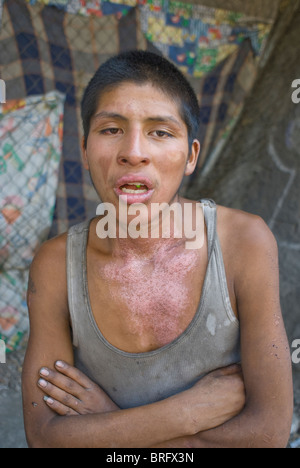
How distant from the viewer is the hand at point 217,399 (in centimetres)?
149

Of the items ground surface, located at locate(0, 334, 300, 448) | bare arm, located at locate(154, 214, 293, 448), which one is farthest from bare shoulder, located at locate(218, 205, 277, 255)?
ground surface, located at locate(0, 334, 300, 448)

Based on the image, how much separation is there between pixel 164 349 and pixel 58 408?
0.41 m

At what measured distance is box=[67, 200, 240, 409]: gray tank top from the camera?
166 cm

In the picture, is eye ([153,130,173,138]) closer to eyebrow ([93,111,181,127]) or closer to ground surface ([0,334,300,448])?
eyebrow ([93,111,181,127])

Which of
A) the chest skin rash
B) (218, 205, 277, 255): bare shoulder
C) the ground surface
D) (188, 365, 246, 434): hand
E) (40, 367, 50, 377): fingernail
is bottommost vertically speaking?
the ground surface

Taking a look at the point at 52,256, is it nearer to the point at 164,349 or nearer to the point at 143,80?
the point at 164,349

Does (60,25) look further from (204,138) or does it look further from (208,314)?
→ (208,314)

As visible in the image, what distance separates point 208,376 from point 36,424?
1.98 ft

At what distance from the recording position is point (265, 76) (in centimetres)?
355

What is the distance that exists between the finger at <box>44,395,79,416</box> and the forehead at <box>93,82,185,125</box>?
38.5 inches

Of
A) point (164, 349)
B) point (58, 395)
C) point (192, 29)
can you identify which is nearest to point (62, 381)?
point (58, 395)

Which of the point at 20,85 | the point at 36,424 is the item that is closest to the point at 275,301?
the point at 36,424

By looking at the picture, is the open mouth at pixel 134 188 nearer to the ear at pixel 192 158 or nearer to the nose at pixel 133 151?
the nose at pixel 133 151

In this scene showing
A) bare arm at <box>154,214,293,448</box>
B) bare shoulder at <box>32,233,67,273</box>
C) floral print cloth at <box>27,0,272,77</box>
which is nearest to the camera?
bare arm at <box>154,214,293,448</box>
